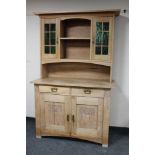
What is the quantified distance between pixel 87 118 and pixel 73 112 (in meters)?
0.21

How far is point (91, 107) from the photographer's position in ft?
8.17

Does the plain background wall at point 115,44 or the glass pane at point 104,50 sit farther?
the plain background wall at point 115,44

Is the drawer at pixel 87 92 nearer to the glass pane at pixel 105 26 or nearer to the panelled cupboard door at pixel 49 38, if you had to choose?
the panelled cupboard door at pixel 49 38

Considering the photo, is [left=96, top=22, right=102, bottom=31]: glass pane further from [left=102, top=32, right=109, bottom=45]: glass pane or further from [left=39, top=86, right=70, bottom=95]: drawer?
[left=39, top=86, right=70, bottom=95]: drawer

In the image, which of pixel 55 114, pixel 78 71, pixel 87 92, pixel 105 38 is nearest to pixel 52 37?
pixel 78 71

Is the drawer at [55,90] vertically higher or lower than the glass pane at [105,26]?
lower

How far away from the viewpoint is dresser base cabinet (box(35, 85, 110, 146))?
246 cm

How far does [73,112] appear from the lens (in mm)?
2559

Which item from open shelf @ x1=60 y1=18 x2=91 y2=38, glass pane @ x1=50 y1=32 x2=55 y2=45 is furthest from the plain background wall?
glass pane @ x1=50 y1=32 x2=55 y2=45

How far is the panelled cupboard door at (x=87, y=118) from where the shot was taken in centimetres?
247

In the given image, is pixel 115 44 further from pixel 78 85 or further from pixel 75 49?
pixel 78 85

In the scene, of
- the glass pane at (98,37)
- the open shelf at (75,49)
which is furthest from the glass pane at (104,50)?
the open shelf at (75,49)

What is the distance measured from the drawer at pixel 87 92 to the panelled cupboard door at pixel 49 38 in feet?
1.99
